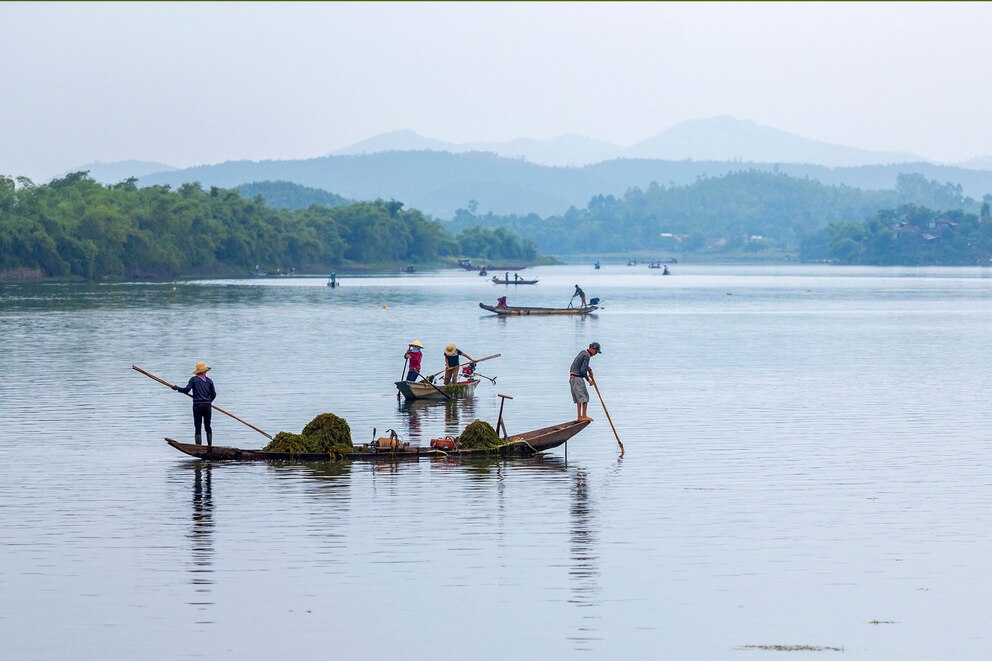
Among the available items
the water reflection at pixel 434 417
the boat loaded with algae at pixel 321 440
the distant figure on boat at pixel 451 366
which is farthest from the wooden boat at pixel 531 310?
the boat loaded with algae at pixel 321 440

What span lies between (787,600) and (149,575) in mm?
9881

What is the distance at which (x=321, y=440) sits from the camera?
109ft

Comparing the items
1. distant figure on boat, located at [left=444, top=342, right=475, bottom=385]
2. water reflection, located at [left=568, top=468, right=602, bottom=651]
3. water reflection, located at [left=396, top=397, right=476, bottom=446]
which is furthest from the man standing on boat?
distant figure on boat, located at [left=444, top=342, right=475, bottom=385]

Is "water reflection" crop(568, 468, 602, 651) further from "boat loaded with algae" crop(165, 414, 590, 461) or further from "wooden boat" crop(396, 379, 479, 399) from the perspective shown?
"wooden boat" crop(396, 379, 479, 399)

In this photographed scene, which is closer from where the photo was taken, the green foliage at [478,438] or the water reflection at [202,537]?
the water reflection at [202,537]

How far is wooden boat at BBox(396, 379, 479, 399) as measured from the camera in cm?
4812

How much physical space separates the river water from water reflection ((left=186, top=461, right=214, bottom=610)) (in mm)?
102

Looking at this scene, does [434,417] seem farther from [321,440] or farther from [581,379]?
[321,440]

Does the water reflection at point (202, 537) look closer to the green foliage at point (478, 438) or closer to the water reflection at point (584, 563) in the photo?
the water reflection at point (584, 563)

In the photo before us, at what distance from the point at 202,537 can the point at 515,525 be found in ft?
18.7

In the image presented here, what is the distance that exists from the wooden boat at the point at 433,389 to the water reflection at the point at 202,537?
1481cm

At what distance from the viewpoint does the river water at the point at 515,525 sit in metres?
19.7

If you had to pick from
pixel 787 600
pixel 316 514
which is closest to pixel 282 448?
pixel 316 514

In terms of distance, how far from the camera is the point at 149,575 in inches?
890
